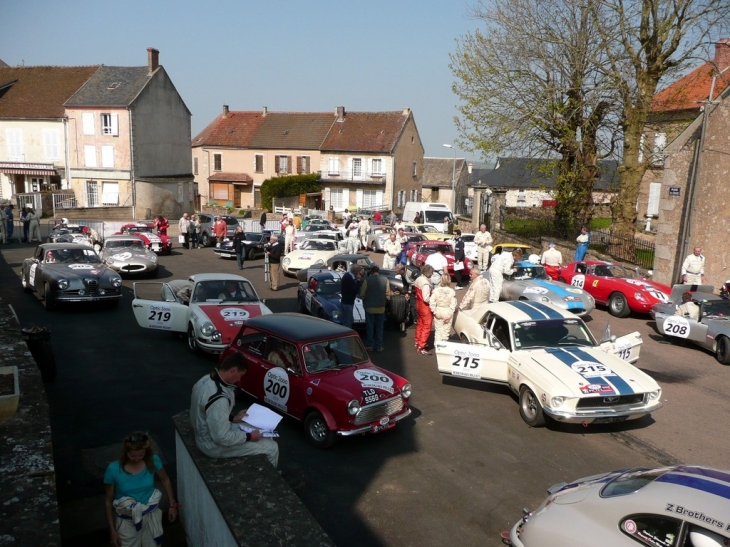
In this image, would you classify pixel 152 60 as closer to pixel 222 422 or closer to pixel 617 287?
pixel 617 287

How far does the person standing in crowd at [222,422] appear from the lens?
4973 mm

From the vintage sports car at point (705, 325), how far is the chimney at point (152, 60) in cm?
4265

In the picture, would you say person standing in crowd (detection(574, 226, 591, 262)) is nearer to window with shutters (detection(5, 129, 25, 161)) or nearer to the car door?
the car door

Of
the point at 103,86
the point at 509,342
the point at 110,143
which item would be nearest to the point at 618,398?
the point at 509,342

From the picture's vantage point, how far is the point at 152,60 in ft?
153

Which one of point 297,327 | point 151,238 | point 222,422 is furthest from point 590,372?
point 151,238

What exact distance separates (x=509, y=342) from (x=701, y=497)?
595cm

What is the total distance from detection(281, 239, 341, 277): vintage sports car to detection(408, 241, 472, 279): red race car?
2.99 m

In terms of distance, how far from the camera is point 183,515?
5.63 meters

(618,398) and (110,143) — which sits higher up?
(110,143)

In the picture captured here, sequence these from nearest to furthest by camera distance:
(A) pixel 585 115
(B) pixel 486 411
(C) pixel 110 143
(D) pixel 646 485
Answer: (D) pixel 646 485, (B) pixel 486 411, (A) pixel 585 115, (C) pixel 110 143

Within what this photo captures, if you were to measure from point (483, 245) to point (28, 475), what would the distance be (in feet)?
60.9

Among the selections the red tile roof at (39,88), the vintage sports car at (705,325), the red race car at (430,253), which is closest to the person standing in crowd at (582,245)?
the red race car at (430,253)

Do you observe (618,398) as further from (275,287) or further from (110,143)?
(110,143)
